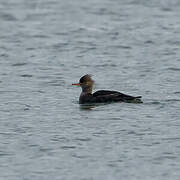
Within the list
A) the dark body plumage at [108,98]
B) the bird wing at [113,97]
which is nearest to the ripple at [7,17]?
the dark body plumage at [108,98]

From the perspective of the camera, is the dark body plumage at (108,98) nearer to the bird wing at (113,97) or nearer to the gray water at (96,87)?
the bird wing at (113,97)

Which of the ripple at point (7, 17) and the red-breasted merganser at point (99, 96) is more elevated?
the ripple at point (7, 17)

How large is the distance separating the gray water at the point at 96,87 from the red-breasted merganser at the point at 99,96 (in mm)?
149

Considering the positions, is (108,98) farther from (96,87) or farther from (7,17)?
(7,17)

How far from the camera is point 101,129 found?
495 inches

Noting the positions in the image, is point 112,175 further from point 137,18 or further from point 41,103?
point 137,18

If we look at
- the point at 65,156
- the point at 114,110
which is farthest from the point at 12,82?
the point at 65,156

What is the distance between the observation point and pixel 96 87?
55.8 feet

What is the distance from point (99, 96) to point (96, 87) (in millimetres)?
2189

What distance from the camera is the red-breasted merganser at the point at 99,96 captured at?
14.5 metres

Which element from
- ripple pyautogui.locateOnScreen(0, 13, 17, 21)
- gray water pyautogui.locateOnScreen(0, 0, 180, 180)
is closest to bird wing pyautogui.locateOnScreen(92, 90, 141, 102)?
gray water pyautogui.locateOnScreen(0, 0, 180, 180)

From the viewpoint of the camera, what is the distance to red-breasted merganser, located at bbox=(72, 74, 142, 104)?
1454cm

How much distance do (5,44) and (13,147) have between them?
452 inches

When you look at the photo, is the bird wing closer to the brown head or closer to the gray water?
the gray water
